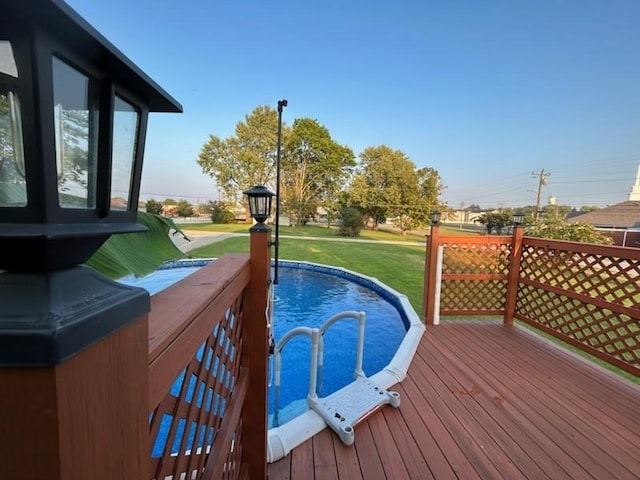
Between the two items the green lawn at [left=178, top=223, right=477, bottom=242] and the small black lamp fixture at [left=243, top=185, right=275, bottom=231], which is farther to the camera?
the green lawn at [left=178, top=223, right=477, bottom=242]

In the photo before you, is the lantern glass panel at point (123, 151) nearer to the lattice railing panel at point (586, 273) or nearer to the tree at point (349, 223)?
the lattice railing panel at point (586, 273)

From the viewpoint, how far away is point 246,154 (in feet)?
73.6

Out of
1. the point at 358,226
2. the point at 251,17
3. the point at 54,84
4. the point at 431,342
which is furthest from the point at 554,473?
the point at 358,226

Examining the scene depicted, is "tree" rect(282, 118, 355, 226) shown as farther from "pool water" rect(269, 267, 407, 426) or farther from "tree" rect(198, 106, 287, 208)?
"pool water" rect(269, 267, 407, 426)

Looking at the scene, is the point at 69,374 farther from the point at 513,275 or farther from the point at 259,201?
the point at 513,275

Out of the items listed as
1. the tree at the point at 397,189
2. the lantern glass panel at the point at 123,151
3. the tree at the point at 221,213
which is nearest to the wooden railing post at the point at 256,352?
the lantern glass panel at the point at 123,151

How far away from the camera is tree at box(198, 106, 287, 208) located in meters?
22.4

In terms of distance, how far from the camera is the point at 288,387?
3.99 m

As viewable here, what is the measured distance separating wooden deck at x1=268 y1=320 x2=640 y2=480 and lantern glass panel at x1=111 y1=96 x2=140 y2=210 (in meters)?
2.12

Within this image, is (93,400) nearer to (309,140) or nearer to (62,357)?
(62,357)

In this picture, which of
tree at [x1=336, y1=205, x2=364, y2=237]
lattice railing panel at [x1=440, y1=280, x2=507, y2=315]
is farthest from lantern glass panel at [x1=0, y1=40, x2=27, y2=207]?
tree at [x1=336, y1=205, x2=364, y2=237]

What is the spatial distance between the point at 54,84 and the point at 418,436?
2785mm

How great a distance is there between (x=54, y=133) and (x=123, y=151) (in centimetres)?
20

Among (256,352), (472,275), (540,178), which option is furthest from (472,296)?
(540,178)
